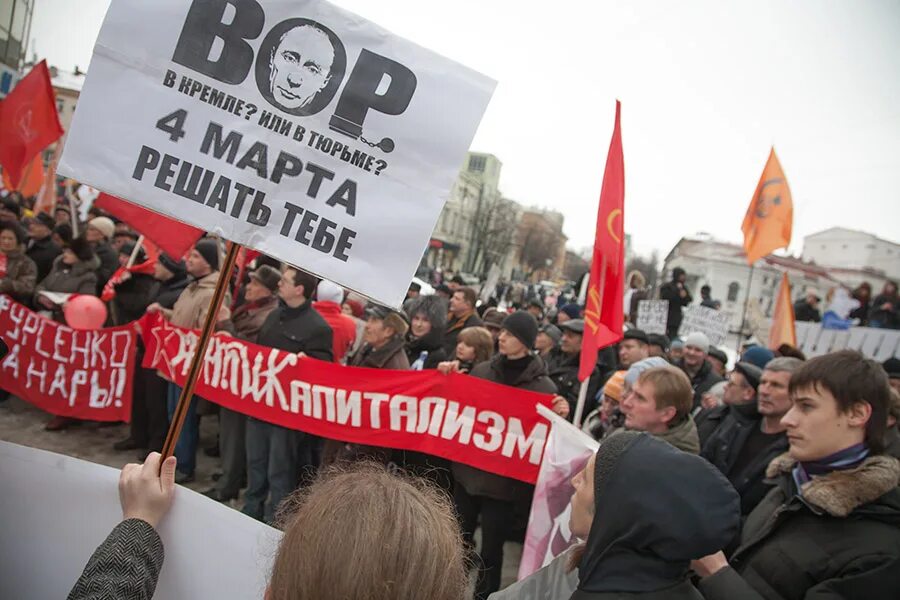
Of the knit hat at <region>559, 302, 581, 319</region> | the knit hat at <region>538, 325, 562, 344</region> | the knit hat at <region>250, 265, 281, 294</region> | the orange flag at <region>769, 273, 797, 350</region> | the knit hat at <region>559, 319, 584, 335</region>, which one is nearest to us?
the knit hat at <region>250, 265, 281, 294</region>

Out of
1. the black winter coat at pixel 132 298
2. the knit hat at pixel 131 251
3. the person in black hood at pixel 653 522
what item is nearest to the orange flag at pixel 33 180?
the knit hat at pixel 131 251

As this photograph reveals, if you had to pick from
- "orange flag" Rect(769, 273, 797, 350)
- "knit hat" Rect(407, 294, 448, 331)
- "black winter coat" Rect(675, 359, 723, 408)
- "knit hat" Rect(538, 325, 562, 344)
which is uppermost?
"orange flag" Rect(769, 273, 797, 350)

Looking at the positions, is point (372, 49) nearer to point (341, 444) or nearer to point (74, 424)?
point (341, 444)

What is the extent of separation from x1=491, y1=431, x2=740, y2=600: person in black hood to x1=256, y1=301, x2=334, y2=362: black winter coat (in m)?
3.49

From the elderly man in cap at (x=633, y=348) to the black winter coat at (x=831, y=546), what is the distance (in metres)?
3.62

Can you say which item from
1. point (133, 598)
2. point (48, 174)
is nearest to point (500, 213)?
point (48, 174)

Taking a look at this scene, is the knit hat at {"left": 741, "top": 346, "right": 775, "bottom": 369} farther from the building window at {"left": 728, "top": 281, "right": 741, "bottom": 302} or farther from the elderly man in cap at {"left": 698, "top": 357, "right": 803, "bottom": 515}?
the building window at {"left": 728, "top": 281, "right": 741, "bottom": 302}

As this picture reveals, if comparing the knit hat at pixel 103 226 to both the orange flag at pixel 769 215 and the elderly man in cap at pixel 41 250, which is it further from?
the orange flag at pixel 769 215

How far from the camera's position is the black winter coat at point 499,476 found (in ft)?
13.0

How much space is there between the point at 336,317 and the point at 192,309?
1337mm

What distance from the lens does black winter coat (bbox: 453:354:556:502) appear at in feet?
13.0

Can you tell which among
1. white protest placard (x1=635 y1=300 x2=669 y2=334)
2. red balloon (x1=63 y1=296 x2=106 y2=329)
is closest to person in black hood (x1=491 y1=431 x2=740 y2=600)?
red balloon (x1=63 y1=296 x2=106 y2=329)

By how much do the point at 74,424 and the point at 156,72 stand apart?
5625mm

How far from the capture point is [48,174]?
11.7 meters
